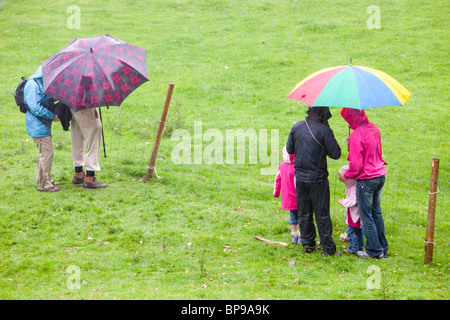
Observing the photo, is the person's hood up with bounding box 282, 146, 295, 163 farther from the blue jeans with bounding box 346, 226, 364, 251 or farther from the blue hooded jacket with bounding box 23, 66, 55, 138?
the blue hooded jacket with bounding box 23, 66, 55, 138

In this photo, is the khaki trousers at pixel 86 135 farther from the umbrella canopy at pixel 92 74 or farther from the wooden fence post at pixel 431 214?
the wooden fence post at pixel 431 214

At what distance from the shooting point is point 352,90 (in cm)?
542

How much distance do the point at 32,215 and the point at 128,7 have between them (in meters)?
16.1

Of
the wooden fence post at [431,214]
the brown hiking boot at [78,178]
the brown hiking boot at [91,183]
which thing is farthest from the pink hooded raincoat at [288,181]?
the brown hiking boot at [78,178]

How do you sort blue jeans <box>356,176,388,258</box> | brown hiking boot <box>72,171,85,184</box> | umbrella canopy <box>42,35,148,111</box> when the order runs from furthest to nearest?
brown hiking boot <box>72,171,85,184</box> < umbrella canopy <box>42,35,148,111</box> < blue jeans <box>356,176,388,258</box>

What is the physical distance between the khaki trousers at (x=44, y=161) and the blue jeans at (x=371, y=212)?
5.09 meters

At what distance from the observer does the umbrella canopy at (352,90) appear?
5.33 meters

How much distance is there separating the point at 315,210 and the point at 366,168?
85 centimetres

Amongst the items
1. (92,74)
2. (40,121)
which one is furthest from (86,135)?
(92,74)

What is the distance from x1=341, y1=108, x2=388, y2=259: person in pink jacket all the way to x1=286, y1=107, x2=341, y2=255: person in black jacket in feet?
0.82

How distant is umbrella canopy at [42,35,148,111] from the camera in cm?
703

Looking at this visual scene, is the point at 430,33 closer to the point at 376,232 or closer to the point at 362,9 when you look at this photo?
the point at 362,9

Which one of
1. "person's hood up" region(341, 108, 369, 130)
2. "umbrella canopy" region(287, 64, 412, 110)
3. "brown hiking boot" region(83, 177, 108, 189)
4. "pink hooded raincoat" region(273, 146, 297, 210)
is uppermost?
"umbrella canopy" region(287, 64, 412, 110)

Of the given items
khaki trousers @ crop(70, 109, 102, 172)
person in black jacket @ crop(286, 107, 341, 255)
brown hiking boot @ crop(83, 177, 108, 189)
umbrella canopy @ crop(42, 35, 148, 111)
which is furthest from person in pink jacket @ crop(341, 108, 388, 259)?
brown hiking boot @ crop(83, 177, 108, 189)
